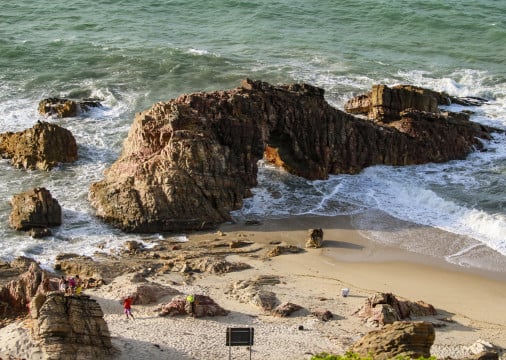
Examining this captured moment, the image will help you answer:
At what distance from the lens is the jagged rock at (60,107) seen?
4225cm

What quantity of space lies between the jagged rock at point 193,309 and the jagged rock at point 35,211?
28.8 feet

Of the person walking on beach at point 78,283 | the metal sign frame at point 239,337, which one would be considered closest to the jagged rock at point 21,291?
the person walking on beach at point 78,283

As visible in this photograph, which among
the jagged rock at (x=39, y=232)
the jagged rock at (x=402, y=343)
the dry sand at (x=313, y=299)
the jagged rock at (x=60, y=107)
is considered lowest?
the dry sand at (x=313, y=299)

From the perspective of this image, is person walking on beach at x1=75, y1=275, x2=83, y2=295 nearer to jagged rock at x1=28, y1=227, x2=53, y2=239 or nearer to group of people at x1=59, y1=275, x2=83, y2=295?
group of people at x1=59, y1=275, x2=83, y2=295

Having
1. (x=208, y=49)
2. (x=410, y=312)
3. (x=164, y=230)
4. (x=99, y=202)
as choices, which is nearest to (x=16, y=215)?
(x=99, y=202)

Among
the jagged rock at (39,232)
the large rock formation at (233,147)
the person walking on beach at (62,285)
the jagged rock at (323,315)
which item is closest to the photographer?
the jagged rock at (323,315)

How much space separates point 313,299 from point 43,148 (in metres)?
17.0

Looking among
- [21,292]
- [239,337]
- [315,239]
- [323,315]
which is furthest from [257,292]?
[21,292]

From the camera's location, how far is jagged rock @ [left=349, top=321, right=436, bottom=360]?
20.6 m

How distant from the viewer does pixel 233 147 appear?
3378 cm

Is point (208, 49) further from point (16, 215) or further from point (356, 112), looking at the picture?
point (16, 215)

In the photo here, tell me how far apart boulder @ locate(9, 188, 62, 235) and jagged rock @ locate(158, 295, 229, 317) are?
28.2 feet

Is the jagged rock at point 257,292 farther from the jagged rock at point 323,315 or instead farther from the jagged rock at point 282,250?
the jagged rock at point 282,250

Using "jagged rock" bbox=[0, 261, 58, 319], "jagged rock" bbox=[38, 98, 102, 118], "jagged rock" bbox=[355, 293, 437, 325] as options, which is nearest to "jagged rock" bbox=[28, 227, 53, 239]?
"jagged rock" bbox=[0, 261, 58, 319]
